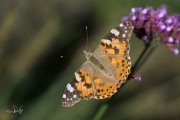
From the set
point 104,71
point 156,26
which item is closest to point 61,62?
point 156,26

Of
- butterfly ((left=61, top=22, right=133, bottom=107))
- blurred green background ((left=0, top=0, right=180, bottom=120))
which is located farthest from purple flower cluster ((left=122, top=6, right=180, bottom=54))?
blurred green background ((left=0, top=0, right=180, bottom=120))

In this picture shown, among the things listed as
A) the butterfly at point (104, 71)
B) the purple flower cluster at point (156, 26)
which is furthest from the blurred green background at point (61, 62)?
the purple flower cluster at point (156, 26)

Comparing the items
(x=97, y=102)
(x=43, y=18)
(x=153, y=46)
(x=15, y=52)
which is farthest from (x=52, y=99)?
(x=43, y=18)

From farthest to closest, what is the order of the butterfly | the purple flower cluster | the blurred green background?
1. the blurred green background
2. the purple flower cluster
3. the butterfly

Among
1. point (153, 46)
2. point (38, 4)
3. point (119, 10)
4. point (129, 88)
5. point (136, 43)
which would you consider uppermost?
point (38, 4)

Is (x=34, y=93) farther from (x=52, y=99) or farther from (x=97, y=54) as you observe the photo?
(x=97, y=54)

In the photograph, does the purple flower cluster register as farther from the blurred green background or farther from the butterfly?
the blurred green background
